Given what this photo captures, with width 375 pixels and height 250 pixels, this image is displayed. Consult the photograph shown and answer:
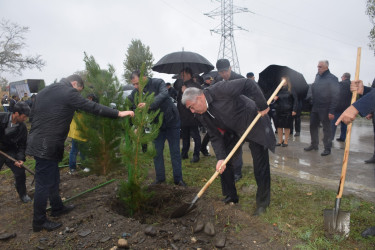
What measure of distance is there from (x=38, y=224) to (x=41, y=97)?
5.39 feet

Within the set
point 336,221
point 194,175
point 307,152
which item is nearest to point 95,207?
point 194,175

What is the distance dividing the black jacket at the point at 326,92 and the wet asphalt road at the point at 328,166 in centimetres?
120

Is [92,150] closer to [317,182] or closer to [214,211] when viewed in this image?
[214,211]

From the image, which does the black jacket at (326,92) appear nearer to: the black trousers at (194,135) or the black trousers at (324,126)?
the black trousers at (324,126)

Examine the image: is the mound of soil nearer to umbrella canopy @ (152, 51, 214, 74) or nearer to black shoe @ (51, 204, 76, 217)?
black shoe @ (51, 204, 76, 217)

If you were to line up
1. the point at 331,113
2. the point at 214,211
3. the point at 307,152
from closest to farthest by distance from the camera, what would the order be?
1. the point at 214,211
2. the point at 331,113
3. the point at 307,152

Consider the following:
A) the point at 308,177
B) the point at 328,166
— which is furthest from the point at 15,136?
the point at 328,166

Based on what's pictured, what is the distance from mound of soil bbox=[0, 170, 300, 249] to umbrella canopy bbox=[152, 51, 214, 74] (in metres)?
2.84

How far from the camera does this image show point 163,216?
→ 385 centimetres

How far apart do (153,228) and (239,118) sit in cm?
180

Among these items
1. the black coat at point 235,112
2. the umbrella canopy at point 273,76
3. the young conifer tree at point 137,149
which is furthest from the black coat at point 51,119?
the umbrella canopy at point 273,76

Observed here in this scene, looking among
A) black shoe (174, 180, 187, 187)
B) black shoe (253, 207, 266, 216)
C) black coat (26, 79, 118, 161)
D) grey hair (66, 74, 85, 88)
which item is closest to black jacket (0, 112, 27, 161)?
black coat (26, 79, 118, 161)

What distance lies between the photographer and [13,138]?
4.32 metres

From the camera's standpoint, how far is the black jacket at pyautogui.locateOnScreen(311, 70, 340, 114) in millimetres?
6383
